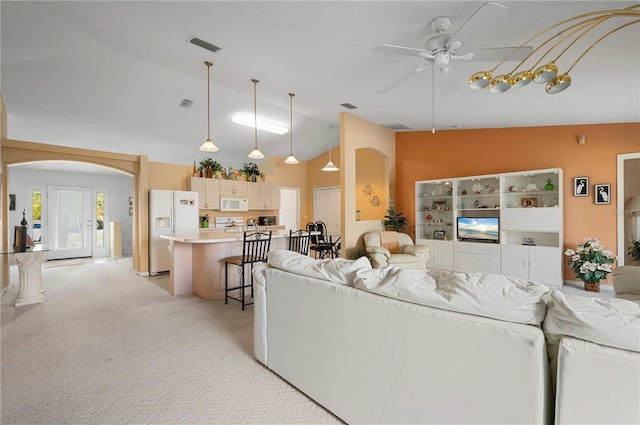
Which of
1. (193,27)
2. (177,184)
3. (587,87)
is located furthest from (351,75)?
(177,184)

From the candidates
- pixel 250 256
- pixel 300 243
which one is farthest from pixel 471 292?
pixel 300 243

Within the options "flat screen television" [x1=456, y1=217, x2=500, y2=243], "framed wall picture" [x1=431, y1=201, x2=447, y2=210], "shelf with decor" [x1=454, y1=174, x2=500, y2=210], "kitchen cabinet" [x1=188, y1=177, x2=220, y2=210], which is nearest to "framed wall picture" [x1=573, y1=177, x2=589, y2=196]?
"shelf with decor" [x1=454, y1=174, x2=500, y2=210]

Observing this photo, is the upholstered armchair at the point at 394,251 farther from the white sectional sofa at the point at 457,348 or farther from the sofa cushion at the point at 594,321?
the sofa cushion at the point at 594,321

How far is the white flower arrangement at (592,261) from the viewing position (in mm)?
4355

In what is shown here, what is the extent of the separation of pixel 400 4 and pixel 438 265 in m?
4.90

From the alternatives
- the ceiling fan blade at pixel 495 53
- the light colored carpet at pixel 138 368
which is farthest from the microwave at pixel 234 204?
the ceiling fan blade at pixel 495 53

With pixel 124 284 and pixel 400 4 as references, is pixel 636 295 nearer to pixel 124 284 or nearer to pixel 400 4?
pixel 400 4

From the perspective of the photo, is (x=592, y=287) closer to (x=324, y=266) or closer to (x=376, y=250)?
(x=376, y=250)

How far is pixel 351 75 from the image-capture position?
3771 millimetres

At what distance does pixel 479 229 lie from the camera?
5.61 metres

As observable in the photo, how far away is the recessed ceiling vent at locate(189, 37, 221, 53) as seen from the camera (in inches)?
126

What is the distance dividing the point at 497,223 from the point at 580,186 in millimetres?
1328

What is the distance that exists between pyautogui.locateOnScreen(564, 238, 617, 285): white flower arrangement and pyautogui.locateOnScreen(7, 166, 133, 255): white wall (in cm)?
1004

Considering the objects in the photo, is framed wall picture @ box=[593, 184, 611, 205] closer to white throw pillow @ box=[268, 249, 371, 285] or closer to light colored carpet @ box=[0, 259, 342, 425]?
white throw pillow @ box=[268, 249, 371, 285]
